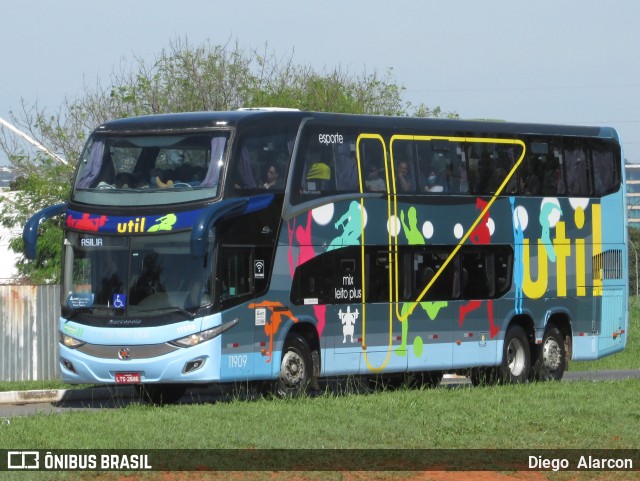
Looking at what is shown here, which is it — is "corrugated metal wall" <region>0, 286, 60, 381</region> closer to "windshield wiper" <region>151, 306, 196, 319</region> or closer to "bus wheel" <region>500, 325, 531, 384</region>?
"windshield wiper" <region>151, 306, 196, 319</region>

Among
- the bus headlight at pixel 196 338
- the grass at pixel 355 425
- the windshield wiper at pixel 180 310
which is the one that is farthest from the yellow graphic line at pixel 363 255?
the windshield wiper at pixel 180 310

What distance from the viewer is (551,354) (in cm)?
Result: 2508

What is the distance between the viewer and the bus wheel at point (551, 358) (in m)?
24.8

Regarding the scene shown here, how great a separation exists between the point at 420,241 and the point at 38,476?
38.8 ft

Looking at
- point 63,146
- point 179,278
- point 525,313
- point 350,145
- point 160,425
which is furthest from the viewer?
point 63,146

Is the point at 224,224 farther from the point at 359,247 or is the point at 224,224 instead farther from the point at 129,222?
the point at 359,247

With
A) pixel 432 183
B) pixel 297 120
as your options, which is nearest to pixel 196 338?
pixel 297 120

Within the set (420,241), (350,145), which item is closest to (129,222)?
(350,145)

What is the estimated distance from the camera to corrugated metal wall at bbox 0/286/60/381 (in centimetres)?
2644

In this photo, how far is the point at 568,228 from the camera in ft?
82.3

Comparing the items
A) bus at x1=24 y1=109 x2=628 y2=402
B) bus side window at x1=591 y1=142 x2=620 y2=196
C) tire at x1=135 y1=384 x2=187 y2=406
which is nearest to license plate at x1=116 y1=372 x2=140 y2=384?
bus at x1=24 y1=109 x2=628 y2=402

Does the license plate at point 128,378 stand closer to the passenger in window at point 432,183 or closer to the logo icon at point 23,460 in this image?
the passenger in window at point 432,183

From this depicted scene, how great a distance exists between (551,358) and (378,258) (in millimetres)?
4769

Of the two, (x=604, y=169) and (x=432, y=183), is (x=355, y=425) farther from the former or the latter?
(x=604, y=169)
